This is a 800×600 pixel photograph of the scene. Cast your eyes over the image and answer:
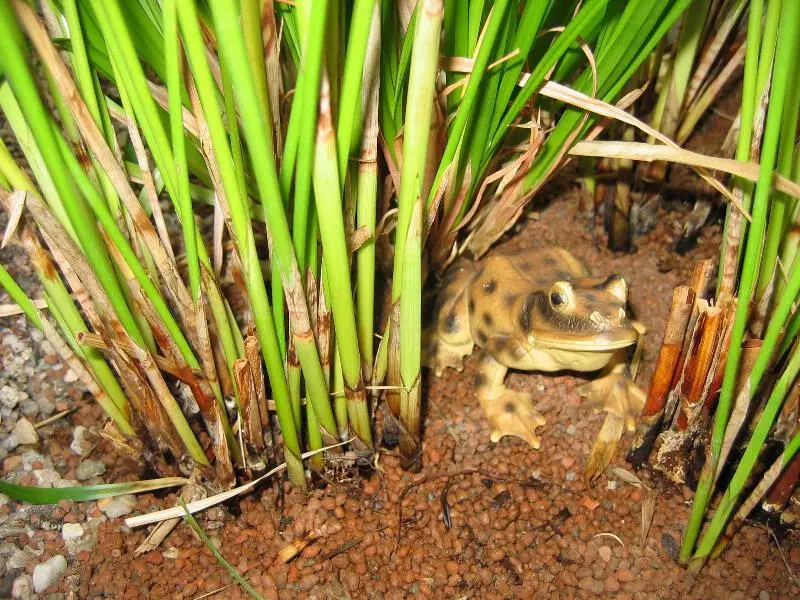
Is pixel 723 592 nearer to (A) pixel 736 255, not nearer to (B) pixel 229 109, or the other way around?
(A) pixel 736 255

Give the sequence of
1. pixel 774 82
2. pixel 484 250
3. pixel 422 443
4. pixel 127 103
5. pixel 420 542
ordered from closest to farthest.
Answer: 1. pixel 774 82
2. pixel 127 103
3. pixel 420 542
4. pixel 422 443
5. pixel 484 250

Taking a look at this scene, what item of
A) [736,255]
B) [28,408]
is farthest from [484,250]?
[28,408]

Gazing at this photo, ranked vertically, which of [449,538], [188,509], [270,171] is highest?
[270,171]

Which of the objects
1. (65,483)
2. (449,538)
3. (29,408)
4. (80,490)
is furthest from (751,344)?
(29,408)

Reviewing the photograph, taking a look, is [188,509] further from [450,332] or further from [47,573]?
[450,332]

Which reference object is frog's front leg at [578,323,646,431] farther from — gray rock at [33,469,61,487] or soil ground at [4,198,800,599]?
gray rock at [33,469,61,487]
